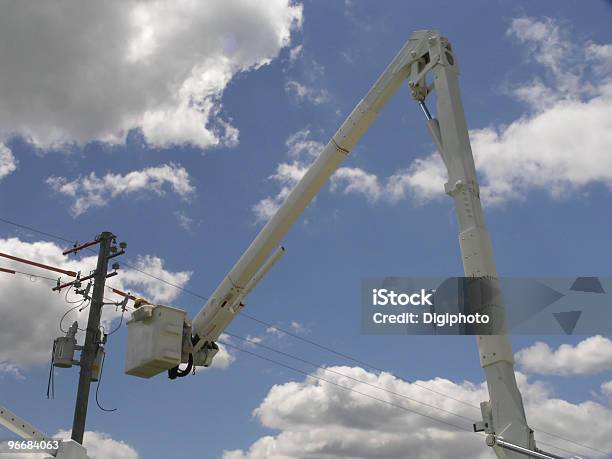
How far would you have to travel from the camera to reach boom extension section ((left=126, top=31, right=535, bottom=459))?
29.4 ft

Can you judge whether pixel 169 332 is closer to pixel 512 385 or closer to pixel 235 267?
pixel 235 267

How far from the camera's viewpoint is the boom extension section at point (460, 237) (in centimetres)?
895

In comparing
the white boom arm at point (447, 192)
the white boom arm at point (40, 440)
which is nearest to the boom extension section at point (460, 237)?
the white boom arm at point (447, 192)

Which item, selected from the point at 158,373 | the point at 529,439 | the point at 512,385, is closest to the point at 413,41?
the point at 512,385

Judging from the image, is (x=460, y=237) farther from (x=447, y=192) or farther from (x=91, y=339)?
(x=91, y=339)

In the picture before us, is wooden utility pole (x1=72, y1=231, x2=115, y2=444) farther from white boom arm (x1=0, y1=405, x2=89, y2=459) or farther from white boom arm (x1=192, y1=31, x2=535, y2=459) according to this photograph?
white boom arm (x1=0, y1=405, x2=89, y2=459)

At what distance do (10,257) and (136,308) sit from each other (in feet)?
26.3

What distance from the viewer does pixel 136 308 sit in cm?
1431

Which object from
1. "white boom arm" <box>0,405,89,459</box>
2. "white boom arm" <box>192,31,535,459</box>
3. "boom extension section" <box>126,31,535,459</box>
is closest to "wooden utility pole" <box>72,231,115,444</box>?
"boom extension section" <box>126,31,535,459</box>

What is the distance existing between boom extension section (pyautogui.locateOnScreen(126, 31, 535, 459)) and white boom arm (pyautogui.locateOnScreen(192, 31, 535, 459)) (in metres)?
0.01

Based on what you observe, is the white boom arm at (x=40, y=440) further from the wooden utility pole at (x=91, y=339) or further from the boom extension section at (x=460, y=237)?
the wooden utility pole at (x=91, y=339)

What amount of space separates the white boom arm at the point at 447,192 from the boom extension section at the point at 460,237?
0.04 feet

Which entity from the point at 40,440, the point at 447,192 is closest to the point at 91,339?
the point at 40,440

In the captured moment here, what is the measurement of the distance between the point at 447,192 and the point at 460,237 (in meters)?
0.80
